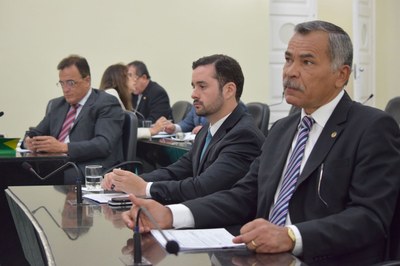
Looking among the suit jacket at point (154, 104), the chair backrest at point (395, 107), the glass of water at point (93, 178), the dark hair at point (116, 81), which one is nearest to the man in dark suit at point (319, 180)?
the glass of water at point (93, 178)

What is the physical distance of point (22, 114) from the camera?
7.13 m

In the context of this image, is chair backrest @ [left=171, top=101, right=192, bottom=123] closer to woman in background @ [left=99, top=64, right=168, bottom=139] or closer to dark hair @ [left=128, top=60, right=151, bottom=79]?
dark hair @ [left=128, top=60, right=151, bottom=79]

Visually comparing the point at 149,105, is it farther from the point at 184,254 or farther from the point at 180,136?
the point at 184,254

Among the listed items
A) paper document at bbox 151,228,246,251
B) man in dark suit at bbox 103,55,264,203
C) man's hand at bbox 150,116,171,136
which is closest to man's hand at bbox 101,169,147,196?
man in dark suit at bbox 103,55,264,203

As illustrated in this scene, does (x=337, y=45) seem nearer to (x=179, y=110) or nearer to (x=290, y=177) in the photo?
(x=290, y=177)

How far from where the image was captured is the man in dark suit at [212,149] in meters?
2.54

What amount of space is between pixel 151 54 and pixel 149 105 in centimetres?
90

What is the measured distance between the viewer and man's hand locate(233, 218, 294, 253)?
1.60m

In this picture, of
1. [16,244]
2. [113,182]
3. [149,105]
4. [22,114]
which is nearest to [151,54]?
[149,105]

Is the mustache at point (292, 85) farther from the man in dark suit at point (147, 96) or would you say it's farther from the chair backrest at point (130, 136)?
the man in dark suit at point (147, 96)

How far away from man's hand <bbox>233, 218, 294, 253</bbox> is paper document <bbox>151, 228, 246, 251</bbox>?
1.7 inches

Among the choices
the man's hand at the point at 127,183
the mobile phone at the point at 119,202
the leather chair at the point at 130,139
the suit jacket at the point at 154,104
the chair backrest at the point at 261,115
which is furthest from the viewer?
the suit jacket at the point at 154,104

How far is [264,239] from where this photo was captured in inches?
62.9

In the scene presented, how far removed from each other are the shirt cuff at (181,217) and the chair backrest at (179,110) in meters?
5.04
